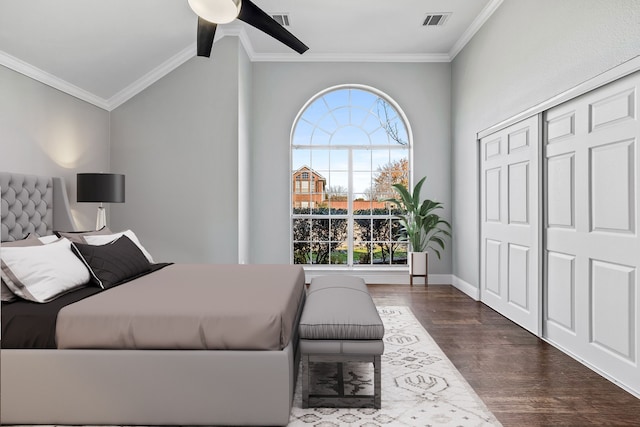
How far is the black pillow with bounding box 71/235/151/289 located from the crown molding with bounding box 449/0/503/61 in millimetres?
4122

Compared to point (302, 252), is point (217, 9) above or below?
above

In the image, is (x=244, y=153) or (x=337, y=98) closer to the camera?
(x=244, y=153)

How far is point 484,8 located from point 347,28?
58.9 inches

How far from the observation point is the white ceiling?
3.60 metres

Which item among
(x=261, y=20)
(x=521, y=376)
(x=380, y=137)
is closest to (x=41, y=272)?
(x=261, y=20)

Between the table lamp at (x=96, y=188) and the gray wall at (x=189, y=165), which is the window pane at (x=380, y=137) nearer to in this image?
the gray wall at (x=189, y=165)

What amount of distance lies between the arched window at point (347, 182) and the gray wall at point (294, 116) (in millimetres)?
239

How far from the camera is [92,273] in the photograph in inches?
109

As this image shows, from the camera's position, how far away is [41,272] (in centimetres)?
240

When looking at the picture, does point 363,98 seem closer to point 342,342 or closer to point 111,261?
point 111,261

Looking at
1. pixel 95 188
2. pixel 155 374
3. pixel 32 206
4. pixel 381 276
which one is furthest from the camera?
pixel 381 276

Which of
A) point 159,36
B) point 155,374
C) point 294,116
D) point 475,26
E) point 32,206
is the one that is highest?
point 475,26

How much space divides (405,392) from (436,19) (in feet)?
13.4

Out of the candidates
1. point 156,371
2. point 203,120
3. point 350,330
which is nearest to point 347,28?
point 203,120
